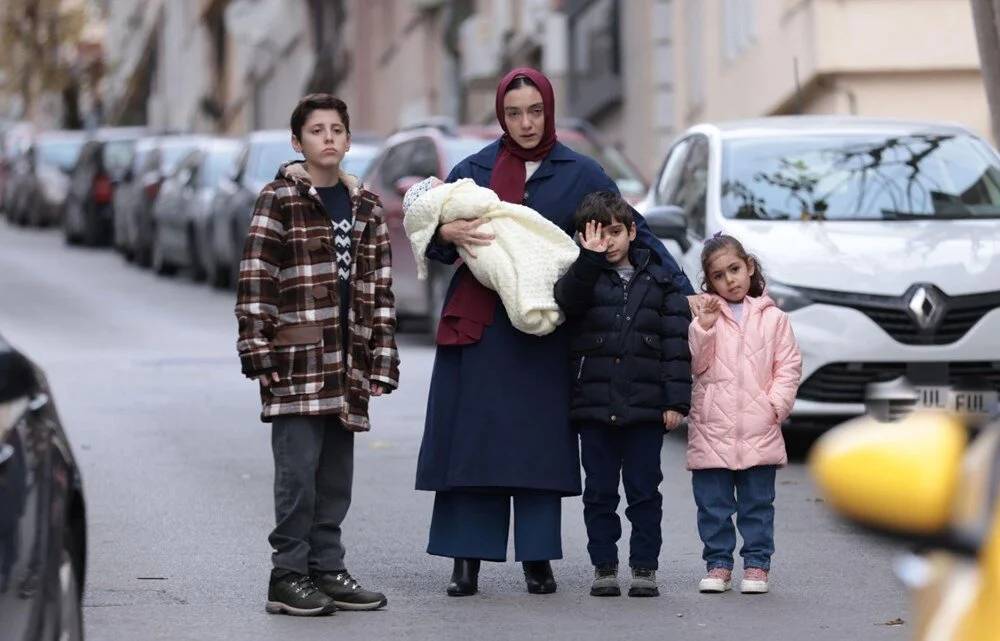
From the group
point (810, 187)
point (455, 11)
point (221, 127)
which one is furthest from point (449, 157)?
point (221, 127)

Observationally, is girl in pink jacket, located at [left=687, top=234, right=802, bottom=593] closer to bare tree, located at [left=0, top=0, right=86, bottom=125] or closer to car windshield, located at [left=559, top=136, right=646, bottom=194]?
car windshield, located at [left=559, top=136, right=646, bottom=194]

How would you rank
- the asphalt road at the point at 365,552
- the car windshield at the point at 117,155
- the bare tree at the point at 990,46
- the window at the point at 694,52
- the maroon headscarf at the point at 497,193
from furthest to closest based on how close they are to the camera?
the car windshield at the point at 117,155
the window at the point at 694,52
the bare tree at the point at 990,46
the maroon headscarf at the point at 497,193
the asphalt road at the point at 365,552

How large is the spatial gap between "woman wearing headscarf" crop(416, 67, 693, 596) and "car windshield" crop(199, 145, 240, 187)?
21.5 m

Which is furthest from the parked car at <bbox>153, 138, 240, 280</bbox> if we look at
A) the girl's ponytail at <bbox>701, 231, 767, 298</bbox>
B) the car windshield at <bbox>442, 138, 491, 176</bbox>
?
the girl's ponytail at <bbox>701, 231, 767, 298</bbox>

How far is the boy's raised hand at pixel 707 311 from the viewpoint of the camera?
863cm


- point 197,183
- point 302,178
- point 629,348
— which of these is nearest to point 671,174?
point 629,348

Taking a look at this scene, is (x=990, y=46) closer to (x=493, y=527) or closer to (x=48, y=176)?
(x=493, y=527)

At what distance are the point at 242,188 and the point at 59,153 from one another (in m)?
18.7

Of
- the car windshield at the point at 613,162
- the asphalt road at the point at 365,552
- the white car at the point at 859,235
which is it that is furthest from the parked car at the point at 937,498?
the car windshield at the point at 613,162

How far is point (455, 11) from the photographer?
42.0 m

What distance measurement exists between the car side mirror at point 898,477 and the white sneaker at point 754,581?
202 inches

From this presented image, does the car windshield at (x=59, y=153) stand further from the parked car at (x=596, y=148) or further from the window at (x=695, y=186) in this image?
the window at (x=695, y=186)

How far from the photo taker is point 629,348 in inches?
331

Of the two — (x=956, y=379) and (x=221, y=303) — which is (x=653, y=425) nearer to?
(x=956, y=379)
